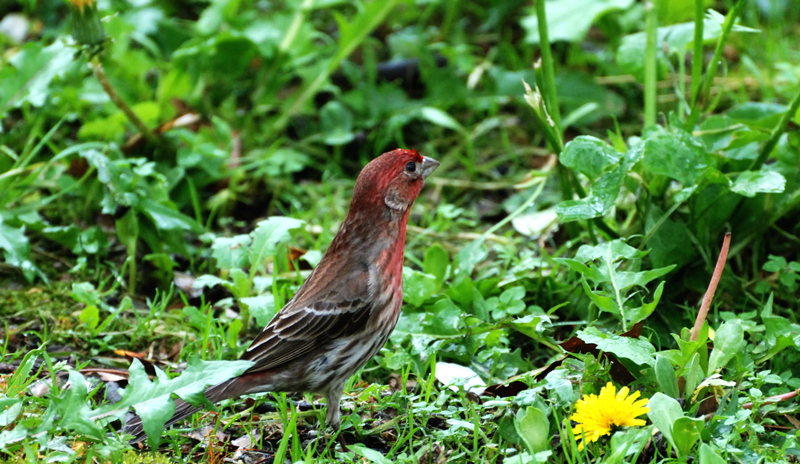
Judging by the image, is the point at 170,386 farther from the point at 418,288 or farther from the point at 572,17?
the point at 572,17

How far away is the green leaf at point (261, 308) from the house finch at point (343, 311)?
0.94 feet

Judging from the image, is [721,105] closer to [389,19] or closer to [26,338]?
[389,19]

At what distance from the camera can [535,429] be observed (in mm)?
2949

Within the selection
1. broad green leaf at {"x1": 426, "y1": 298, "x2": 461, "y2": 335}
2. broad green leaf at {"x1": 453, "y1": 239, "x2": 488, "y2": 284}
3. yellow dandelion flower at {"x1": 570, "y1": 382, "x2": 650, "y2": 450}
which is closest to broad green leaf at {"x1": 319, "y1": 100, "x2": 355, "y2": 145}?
broad green leaf at {"x1": 453, "y1": 239, "x2": 488, "y2": 284}

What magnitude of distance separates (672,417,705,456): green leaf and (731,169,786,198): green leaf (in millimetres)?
1245

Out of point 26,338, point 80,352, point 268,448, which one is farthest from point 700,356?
point 26,338

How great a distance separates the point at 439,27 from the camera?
754 cm

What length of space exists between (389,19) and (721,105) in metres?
2.96

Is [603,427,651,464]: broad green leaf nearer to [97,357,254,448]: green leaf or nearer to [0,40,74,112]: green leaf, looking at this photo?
[97,357,254,448]: green leaf

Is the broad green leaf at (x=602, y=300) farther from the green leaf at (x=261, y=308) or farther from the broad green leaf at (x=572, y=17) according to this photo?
the broad green leaf at (x=572, y=17)

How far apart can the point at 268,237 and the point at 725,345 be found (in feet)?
7.36

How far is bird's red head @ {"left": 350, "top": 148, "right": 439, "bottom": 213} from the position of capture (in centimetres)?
364

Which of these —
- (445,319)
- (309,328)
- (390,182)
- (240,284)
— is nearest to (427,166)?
(390,182)

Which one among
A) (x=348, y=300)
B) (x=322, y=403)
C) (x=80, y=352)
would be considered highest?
(x=348, y=300)
